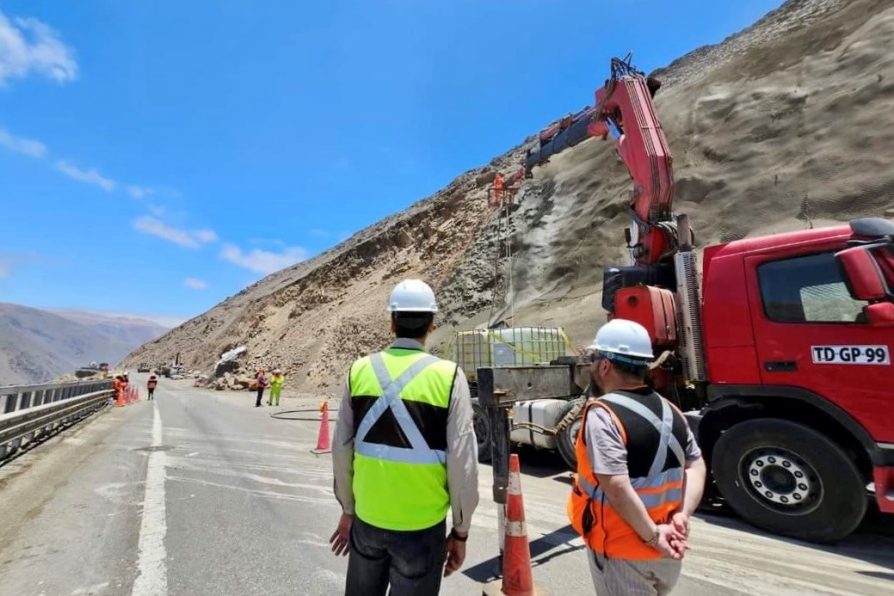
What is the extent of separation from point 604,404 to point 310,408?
744 inches

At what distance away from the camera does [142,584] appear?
3668 mm

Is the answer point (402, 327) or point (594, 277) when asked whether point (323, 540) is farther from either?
point (594, 277)

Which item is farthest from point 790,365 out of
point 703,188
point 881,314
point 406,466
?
point 703,188

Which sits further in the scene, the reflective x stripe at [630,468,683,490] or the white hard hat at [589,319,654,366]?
the white hard hat at [589,319,654,366]

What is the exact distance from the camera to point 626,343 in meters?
2.20

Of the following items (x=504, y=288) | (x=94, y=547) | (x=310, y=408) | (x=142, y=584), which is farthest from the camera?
(x=504, y=288)

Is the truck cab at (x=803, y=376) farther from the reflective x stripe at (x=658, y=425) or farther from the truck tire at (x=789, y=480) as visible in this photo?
the reflective x stripe at (x=658, y=425)

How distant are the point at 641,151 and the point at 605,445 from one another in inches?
289

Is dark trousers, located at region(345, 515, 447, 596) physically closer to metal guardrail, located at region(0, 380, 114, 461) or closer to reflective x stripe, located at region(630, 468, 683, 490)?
reflective x stripe, located at region(630, 468, 683, 490)

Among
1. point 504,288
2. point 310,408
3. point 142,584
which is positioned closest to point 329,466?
point 142,584

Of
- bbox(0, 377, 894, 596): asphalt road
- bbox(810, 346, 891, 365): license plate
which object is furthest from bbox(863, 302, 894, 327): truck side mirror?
bbox(0, 377, 894, 596): asphalt road

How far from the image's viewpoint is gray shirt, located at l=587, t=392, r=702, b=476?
2000 millimetres

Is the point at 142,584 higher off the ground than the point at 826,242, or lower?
lower

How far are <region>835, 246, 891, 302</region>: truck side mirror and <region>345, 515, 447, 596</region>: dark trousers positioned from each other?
4.21 metres
